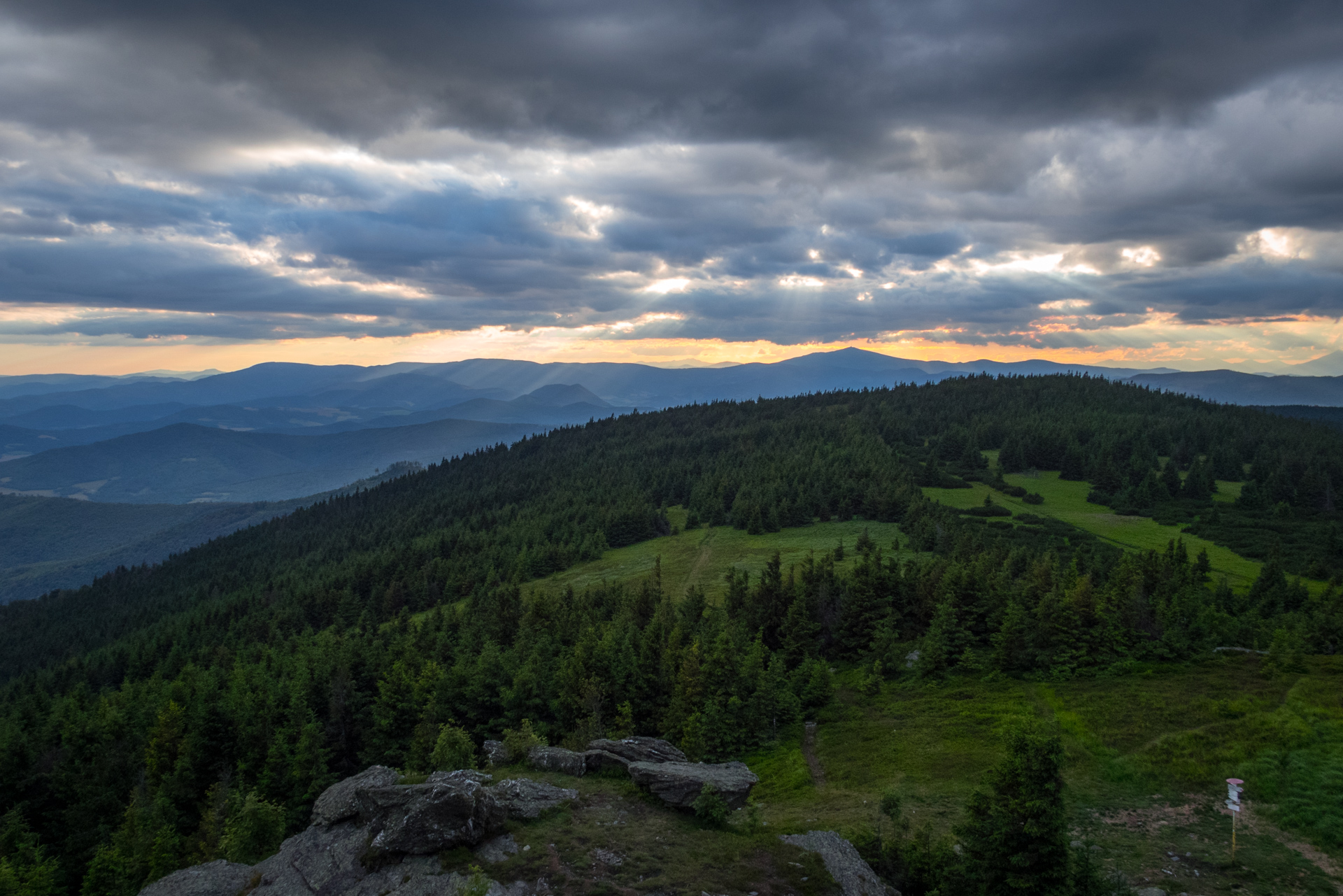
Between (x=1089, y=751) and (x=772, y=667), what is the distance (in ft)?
80.5

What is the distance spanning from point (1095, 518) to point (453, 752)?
144382mm

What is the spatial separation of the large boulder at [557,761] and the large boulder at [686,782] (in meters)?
3.86

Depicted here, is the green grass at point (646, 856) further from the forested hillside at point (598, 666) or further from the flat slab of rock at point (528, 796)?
the forested hillside at point (598, 666)

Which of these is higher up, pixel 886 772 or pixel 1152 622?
pixel 1152 622

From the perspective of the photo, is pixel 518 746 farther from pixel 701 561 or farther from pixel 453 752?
pixel 701 561

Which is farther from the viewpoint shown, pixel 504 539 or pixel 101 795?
pixel 504 539

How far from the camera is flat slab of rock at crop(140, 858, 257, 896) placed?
2906 cm

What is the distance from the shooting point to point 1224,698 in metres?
44.9

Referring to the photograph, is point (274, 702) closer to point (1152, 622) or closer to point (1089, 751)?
point (1089, 751)

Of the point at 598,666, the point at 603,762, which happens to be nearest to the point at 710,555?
the point at 598,666

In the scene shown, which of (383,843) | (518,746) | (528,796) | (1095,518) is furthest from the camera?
(1095,518)

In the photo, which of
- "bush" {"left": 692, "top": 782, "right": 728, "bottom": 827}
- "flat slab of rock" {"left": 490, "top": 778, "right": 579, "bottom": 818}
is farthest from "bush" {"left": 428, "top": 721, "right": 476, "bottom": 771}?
"bush" {"left": 692, "top": 782, "right": 728, "bottom": 827}

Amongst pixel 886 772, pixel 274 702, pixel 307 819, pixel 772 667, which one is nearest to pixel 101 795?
pixel 274 702

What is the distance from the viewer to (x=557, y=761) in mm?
39188
